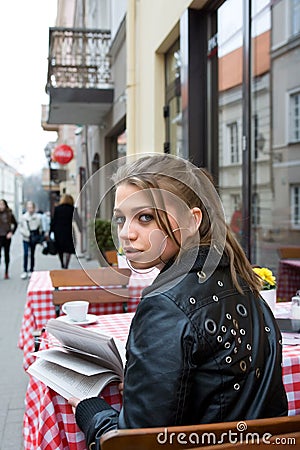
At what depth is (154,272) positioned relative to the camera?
1500mm

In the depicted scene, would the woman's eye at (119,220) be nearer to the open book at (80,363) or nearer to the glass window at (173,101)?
the open book at (80,363)

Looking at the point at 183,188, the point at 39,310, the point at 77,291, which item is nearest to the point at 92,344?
the point at 183,188

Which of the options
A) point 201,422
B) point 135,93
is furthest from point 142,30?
point 201,422

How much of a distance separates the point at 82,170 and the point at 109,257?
17.0 meters

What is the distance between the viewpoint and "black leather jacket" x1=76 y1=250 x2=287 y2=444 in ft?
3.79

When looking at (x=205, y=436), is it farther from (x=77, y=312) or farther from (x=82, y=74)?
(x=82, y=74)

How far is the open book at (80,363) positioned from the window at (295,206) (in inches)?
225

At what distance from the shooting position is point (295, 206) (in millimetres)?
7250

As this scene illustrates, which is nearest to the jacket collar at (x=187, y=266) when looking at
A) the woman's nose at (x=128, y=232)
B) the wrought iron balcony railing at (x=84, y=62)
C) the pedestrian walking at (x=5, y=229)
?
the woman's nose at (x=128, y=232)

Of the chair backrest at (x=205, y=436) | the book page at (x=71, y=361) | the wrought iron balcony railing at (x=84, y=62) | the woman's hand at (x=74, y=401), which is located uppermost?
the wrought iron balcony railing at (x=84, y=62)

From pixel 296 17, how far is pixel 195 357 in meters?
6.27

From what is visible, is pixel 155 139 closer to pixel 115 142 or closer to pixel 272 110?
pixel 272 110

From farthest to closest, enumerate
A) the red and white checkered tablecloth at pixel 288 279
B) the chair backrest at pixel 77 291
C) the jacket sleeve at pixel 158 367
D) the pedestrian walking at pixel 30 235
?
the pedestrian walking at pixel 30 235 → the red and white checkered tablecloth at pixel 288 279 → the chair backrest at pixel 77 291 → the jacket sleeve at pixel 158 367

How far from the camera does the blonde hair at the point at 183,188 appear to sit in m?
1.26
